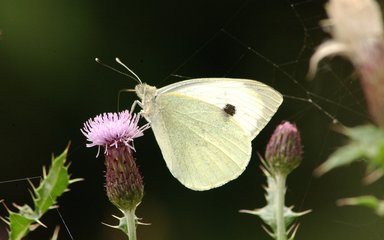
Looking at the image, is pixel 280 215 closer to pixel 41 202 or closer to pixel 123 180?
pixel 123 180

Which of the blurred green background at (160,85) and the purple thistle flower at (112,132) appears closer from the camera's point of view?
the purple thistle flower at (112,132)

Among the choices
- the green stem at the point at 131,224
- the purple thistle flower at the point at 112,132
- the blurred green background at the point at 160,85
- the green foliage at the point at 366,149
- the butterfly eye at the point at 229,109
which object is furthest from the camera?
the blurred green background at the point at 160,85

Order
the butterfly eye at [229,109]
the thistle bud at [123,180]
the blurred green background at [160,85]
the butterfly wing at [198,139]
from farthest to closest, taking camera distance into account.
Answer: the blurred green background at [160,85], the butterfly eye at [229,109], the butterfly wing at [198,139], the thistle bud at [123,180]

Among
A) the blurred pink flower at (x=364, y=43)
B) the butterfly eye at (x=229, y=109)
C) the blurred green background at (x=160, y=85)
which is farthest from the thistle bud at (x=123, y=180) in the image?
the blurred green background at (x=160, y=85)

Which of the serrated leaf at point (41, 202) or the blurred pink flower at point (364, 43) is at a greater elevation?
the serrated leaf at point (41, 202)

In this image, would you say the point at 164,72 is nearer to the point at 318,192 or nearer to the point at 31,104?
the point at 31,104

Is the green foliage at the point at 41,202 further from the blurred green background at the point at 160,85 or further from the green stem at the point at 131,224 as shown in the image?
the blurred green background at the point at 160,85

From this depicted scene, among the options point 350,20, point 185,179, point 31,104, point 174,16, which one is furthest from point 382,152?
point 174,16

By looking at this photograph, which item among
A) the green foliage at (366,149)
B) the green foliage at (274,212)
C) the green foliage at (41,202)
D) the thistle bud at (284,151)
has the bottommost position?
the green foliage at (274,212)
